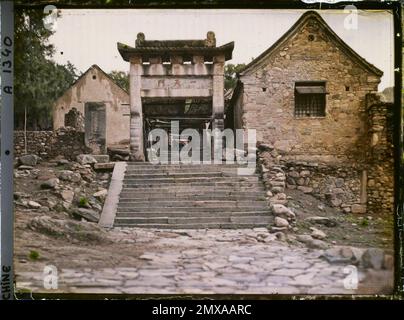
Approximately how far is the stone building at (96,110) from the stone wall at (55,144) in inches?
3.2

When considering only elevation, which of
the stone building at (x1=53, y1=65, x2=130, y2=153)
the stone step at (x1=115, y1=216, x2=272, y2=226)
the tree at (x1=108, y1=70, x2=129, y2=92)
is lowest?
the stone step at (x1=115, y1=216, x2=272, y2=226)

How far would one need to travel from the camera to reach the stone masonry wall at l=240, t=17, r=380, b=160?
544 cm

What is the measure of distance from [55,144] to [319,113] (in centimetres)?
365

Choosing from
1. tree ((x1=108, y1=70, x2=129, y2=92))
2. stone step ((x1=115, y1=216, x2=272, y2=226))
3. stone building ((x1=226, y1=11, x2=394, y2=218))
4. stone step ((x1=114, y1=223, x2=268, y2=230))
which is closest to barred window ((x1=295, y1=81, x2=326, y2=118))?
stone building ((x1=226, y1=11, x2=394, y2=218))

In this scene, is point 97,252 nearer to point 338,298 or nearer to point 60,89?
point 60,89

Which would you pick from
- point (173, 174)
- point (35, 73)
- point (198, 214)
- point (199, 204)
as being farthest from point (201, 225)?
point (35, 73)

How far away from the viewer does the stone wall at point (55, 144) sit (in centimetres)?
532

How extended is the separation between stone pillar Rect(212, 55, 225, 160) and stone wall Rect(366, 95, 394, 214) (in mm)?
1969

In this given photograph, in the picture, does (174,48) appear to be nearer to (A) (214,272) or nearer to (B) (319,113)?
(B) (319,113)

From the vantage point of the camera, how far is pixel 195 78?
571cm

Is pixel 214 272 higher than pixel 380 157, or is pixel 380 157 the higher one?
pixel 380 157

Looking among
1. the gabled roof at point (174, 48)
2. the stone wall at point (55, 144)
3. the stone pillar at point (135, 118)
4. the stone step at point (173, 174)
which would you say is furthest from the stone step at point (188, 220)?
the gabled roof at point (174, 48)

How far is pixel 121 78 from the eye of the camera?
5.51 meters

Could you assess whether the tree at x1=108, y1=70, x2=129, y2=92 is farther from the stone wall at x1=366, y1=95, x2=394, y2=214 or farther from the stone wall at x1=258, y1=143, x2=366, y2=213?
the stone wall at x1=366, y1=95, x2=394, y2=214
